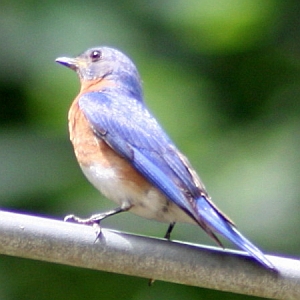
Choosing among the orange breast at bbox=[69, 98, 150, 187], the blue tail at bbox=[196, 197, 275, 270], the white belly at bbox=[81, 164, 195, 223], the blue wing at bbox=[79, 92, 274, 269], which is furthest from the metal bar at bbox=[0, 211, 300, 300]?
the orange breast at bbox=[69, 98, 150, 187]

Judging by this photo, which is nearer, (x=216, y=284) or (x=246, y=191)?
(x=216, y=284)

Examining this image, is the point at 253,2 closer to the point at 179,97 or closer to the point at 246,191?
the point at 179,97

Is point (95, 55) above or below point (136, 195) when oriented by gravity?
above

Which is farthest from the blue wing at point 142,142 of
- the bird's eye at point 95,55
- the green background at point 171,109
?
the green background at point 171,109

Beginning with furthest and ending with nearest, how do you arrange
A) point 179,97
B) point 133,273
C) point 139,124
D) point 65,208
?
point 179,97
point 65,208
point 139,124
point 133,273

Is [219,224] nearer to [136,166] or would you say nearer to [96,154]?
[136,166]

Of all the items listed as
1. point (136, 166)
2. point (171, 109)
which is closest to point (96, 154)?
point (136, 166)

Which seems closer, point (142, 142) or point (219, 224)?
point (219, 224)

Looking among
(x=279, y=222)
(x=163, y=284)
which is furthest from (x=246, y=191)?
(x=163, y=284)
